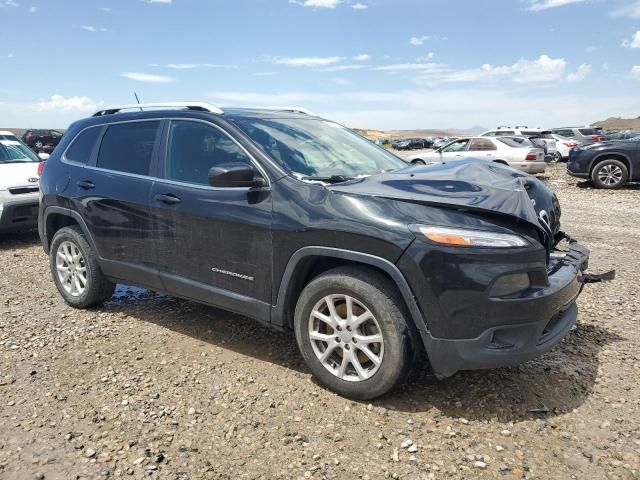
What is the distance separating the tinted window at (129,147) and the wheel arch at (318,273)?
164 centimetres

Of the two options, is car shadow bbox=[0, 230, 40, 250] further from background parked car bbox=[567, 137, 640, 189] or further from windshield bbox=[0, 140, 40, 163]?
background parked car bbox=[567, 137, 640, 189]

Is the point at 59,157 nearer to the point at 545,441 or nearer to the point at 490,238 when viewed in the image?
the point at 490,238

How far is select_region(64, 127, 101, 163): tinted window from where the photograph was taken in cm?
475

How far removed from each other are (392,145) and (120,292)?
2120 inches

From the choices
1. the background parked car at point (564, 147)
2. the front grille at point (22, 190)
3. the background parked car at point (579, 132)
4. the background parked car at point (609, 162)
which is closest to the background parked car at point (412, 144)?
the background parked car at point (579, 132)

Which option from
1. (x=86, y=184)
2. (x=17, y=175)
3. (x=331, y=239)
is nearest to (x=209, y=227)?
(x=331, y=239)

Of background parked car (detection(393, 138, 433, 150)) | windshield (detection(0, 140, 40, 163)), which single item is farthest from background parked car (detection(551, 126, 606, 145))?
background parked car (detection(393, 138, 433, 150))

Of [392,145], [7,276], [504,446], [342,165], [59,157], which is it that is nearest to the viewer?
[504,446]

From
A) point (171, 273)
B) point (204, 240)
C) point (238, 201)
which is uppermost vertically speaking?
→ point (238, 201)

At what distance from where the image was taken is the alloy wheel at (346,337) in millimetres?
3113

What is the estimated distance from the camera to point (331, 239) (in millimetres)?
3139

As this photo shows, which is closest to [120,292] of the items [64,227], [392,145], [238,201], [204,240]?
[64,227]

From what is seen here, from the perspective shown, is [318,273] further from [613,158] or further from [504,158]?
[504,158]

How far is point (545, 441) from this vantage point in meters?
2.82
